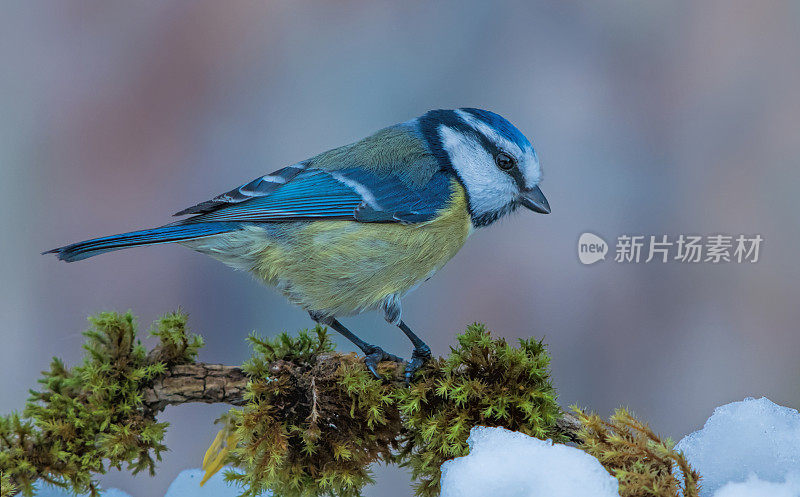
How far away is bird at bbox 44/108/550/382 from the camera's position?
1450 mm

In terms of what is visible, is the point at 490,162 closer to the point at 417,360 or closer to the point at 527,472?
the point at 417,360

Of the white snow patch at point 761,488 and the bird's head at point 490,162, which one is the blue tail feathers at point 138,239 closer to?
the bird's head at point 490,162

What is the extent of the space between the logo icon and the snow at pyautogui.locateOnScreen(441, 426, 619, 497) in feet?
3.18

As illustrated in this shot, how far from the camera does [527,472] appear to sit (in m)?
1.09

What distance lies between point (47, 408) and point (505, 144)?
102 cm

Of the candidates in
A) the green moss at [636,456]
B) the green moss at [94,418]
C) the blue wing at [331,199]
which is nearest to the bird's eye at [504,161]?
the blue wing at [331,199]

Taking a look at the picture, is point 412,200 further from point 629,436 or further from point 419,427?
point 629,436

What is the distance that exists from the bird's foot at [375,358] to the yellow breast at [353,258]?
105 millimetres

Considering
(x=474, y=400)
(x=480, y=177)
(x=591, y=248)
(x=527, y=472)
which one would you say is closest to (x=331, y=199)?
(x=480, y=177)

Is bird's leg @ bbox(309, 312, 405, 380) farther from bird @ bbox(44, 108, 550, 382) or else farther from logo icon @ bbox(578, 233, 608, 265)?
logo icon @ bbox(578, 233, 608, 265)

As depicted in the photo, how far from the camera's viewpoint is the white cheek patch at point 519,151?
4.89 feet

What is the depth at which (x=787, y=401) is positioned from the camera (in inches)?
82.9

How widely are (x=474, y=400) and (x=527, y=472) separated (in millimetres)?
160

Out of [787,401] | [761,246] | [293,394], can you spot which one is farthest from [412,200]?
[787,401]
